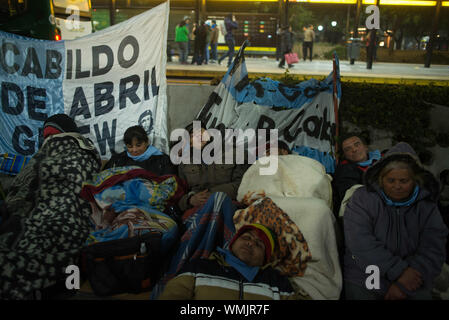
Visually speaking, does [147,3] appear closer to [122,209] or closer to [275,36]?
[275,36]

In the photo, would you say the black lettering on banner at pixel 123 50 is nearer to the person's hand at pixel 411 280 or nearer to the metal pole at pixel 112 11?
the person's hand at pixel 411 280

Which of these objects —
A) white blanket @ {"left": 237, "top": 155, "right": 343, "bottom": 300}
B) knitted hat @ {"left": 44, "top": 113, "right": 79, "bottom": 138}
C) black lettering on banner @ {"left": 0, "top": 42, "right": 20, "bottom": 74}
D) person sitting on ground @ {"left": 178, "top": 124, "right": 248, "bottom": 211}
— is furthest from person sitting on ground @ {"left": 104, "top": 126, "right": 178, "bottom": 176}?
black lettering on banner @ {"left": 0, "top": 42, "right": 20, "bottom": 74}

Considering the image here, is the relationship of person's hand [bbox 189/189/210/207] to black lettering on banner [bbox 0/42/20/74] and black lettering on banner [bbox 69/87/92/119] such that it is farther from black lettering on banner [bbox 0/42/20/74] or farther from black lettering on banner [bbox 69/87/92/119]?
black lettering on banner [bbox 0/42/20/74]

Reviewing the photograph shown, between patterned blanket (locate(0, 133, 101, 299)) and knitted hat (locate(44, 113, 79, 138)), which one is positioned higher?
knitted hat (locate(44, 113, 79, 138))

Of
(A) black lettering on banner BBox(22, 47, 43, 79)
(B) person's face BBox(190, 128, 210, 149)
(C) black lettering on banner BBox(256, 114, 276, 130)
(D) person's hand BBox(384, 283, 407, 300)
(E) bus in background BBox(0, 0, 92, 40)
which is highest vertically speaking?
(E) bus in background BBox(0, 0, 92, 40)

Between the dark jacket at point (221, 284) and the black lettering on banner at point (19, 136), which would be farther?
the black lettering on banner at point (19, 136)

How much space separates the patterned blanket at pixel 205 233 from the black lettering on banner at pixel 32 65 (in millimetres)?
3391

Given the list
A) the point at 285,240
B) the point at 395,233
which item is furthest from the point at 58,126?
the point at 395,233

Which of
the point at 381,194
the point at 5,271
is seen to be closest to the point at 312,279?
the point at 381,194

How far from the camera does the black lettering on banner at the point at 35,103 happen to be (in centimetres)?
482

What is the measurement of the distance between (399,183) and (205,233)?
4.85ft

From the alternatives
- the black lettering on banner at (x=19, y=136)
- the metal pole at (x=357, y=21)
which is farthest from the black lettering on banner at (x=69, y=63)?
the metal pole at (x=357, y=21)

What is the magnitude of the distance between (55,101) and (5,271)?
313 cm

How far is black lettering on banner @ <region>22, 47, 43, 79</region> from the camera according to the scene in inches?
188
